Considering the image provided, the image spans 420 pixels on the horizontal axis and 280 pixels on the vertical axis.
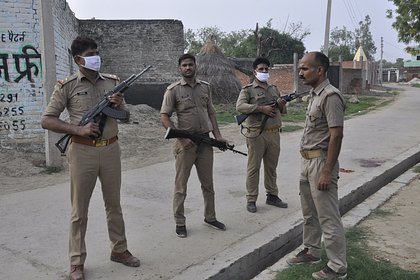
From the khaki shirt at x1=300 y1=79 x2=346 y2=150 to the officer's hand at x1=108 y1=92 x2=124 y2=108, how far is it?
4.94ft

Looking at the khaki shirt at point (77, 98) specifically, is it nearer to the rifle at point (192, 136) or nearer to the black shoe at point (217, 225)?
the rifle at point (192, 136)

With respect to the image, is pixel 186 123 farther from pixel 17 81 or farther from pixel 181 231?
pixel 17 81

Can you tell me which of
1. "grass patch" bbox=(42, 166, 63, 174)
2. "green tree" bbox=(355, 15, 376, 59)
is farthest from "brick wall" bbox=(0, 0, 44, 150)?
"green tree" bbox=(355, 15, 376, 59)

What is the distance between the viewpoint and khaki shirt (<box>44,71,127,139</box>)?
328 cm

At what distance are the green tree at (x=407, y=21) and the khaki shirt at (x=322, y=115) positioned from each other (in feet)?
53.8

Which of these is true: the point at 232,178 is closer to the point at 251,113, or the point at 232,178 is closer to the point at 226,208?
the point at 226,208

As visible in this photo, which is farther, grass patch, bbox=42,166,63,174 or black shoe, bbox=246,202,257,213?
grass patch, bbox=42,166,63,174

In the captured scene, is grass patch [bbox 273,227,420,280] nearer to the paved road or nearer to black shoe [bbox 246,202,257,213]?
the paved road

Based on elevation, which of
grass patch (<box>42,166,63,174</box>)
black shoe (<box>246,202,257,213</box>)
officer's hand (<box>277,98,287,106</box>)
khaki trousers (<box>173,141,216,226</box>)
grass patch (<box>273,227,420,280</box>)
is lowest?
grass patch (<box>273,227,420,280</box>)

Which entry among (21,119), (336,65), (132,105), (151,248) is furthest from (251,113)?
(336,65)

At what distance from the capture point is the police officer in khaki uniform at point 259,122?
4.95 meters

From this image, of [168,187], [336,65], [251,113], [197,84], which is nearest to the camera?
[197,84]

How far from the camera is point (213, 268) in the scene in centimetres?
356

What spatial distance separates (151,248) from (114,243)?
47 centimetres
